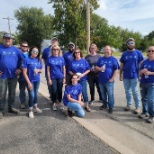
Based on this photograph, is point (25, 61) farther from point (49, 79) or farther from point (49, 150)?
point (49, 150)

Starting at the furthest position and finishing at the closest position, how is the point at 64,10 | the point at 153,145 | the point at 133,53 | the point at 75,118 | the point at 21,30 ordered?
the point at 21,30
the point at 64,10
the point at 133,53
the point at 75,118
the point at 153,145

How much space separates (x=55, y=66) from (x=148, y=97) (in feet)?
7.65

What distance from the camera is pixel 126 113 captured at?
629cm

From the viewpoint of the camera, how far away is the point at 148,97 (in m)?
5.61

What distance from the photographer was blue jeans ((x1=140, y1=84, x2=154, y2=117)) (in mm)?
5574

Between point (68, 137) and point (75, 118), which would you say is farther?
point (75, 118)

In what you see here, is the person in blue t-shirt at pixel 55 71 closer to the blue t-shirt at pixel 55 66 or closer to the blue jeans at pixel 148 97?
the blue t-shirt at pixel 55 66

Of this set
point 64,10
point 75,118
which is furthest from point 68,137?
point 64,10

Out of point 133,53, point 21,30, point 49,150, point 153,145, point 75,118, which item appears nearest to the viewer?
point 49,150

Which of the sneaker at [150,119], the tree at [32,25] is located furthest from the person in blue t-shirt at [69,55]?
the tree at [32,25]

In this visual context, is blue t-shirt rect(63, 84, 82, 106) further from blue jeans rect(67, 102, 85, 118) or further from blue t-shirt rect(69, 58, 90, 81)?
blue t-shirt rect(69, 58, 90, 81)

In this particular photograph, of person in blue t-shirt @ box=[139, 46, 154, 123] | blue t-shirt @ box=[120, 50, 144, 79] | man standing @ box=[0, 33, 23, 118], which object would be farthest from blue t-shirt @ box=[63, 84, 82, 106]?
person in blue t-shirt @ box=[139, 46, 154, 123]

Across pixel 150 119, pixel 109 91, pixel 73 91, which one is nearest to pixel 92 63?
pixel 109 91

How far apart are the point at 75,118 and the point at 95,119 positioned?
0.46 m
